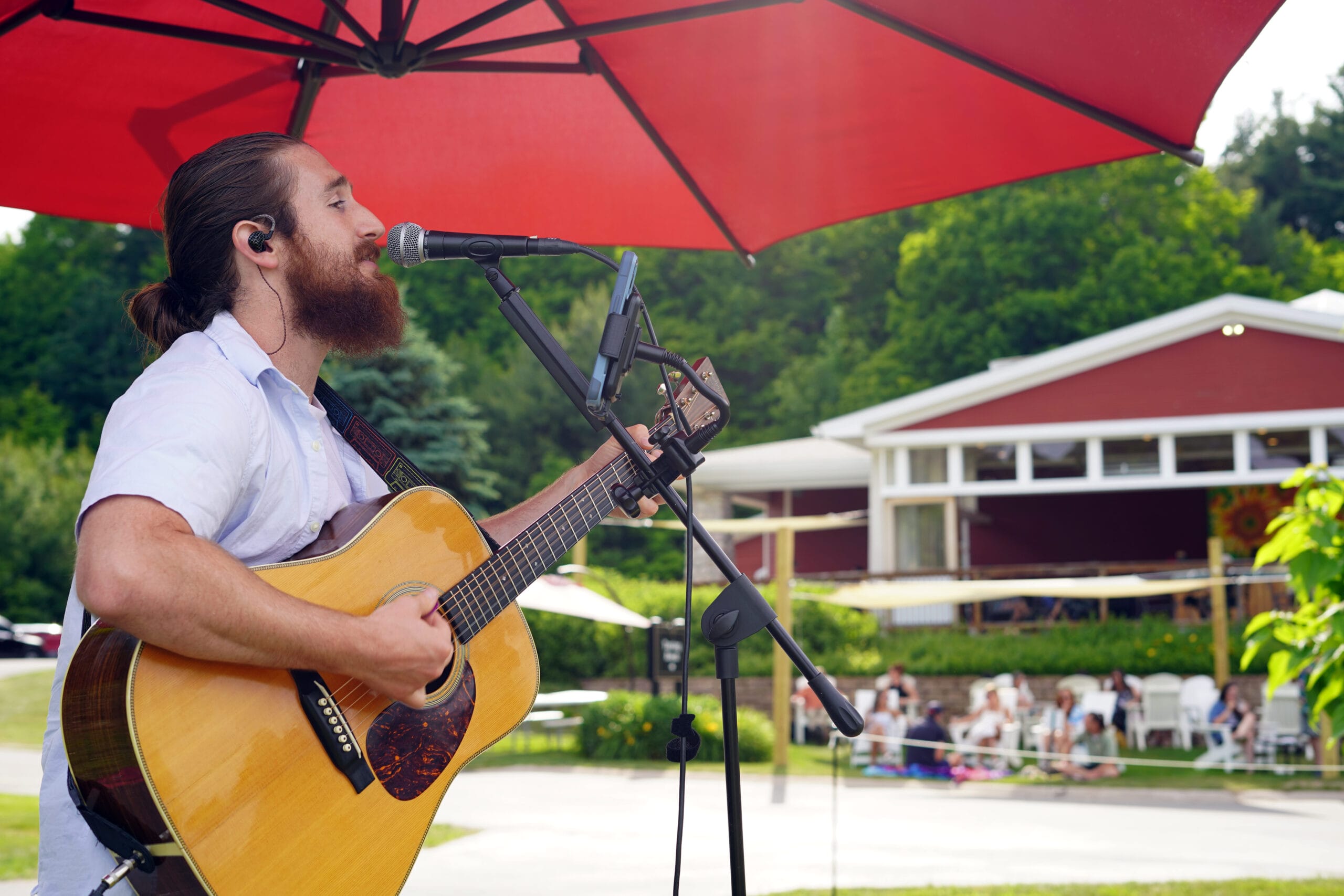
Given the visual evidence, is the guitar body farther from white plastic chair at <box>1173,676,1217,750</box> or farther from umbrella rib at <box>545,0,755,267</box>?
white plastic chair at <box>1173,676,1217,750</box>

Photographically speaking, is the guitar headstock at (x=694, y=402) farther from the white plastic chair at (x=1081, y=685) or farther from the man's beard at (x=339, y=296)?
the white plastic chair at (x=1081, y=685)

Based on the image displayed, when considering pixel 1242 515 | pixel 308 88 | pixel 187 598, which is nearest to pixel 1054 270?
pixel 1242 515

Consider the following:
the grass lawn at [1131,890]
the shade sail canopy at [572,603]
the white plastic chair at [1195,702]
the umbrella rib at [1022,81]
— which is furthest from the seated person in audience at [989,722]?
the umbrella rib at [1022,81]

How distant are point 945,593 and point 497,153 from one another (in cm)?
1146

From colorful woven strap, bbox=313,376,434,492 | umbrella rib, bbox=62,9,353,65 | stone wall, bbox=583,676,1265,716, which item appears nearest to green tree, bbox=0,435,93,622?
stone wall, bbox=583,676,1265,716

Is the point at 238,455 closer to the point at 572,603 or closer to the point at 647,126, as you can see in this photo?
the point at 647,126

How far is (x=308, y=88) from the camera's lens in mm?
3828

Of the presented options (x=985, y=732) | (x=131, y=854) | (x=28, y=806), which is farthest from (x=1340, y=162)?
(x=131, y=854)

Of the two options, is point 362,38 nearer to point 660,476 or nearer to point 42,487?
point 660,476

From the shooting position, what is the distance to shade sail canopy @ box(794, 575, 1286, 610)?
13.9 meters

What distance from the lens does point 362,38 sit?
3.34 m

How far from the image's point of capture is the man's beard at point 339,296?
2443mm

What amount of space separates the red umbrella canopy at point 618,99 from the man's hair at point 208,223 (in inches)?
37.5

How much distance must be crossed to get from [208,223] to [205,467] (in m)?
0.66
